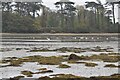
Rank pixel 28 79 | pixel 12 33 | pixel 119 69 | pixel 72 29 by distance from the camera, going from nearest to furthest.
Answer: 1. pixel 28 79
2. pixel 119 69
3. pixel 12 33
4. pixel 72 29

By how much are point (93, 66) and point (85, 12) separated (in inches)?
2160

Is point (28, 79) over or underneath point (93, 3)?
underneath

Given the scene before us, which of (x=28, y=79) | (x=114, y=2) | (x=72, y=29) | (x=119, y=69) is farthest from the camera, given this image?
(x=114, y=2)

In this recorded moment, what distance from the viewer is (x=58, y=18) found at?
7056 centimetres

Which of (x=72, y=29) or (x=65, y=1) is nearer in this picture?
(x=72, y=29)

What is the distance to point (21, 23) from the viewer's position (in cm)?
5894

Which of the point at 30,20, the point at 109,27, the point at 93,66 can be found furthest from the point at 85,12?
the point at 93,66

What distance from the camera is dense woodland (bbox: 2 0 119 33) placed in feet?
193

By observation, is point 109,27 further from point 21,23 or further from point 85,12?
point 21,23

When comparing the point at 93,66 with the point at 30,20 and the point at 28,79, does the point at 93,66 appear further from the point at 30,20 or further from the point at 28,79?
the point at 30,20

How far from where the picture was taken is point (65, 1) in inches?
2739

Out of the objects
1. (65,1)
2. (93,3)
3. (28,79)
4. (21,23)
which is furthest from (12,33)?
(28,79)

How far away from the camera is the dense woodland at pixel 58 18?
58909mm

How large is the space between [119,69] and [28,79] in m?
5.28
